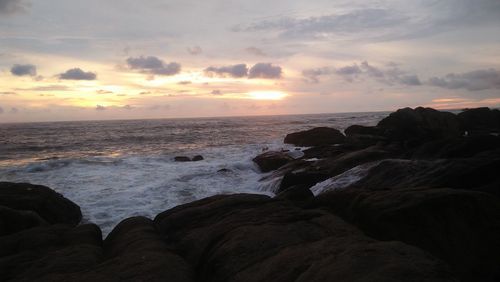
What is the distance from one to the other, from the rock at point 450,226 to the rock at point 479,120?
115 ft

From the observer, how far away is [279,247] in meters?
6.15

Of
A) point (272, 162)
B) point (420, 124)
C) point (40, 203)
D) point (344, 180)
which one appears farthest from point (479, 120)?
point (40, 203)

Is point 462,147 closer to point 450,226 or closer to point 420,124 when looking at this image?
point 450,226

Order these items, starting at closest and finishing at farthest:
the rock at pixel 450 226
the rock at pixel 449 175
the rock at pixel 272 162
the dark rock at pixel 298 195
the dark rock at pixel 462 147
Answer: the rock at pixel 450 226 → the rock at pixel 449 175 → the dark rock at pixel 298 195 → the dark rock at pixel 462 147 → the rock at pixel 272 162

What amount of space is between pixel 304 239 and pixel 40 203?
10291mm

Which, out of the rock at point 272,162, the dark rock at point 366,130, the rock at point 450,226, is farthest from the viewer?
the dark rock at point 366,130

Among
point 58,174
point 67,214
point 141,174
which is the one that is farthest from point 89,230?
point 58,174

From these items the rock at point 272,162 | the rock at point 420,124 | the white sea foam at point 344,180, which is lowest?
the rock at point 272,162

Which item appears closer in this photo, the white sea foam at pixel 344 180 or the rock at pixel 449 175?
the rock at pixel 449 175

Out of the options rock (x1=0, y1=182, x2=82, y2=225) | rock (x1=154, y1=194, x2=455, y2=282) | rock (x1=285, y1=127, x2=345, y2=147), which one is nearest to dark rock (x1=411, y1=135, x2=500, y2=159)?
rock (x1=154, y1=194, x2=455, y2=282)

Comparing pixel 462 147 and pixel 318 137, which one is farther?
pixel 318 137

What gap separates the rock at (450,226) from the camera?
6434 millimetres

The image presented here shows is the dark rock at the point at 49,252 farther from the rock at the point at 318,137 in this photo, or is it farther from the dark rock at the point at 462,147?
the rock at the point at 318,137

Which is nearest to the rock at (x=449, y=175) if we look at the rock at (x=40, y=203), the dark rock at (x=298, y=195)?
the dark rock at (x=298, y=195)
